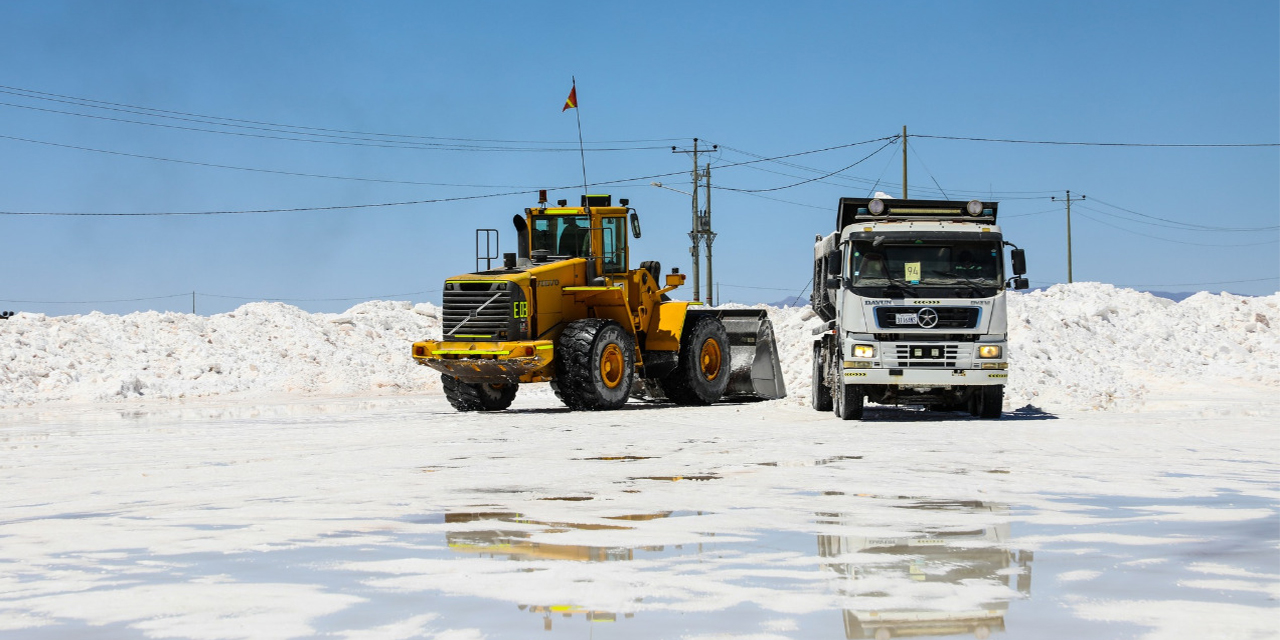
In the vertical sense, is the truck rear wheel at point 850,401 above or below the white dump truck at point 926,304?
below

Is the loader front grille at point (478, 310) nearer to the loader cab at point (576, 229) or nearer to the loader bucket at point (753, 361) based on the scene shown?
the loader cab at point (576, 229)

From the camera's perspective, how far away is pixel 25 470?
12.7 meters

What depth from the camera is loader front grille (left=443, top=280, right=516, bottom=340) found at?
21141mm

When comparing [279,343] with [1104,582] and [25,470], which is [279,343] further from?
[1104,582]

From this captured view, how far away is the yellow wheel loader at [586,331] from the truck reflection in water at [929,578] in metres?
13.1

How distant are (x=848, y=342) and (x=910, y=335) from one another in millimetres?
862

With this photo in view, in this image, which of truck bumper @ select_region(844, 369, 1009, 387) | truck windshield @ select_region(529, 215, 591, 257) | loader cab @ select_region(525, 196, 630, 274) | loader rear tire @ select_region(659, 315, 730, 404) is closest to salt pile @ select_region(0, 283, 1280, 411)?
loader rear tire @ select_region(659, 315, 730, 404)

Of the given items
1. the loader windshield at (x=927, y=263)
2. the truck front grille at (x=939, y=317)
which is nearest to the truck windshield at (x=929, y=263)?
the loader windshield at (x=927, y=263)

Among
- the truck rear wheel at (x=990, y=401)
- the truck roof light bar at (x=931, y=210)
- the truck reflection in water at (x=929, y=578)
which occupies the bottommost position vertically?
the truck reflection in water at (x=929, y=578)

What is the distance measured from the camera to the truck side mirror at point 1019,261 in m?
17.9

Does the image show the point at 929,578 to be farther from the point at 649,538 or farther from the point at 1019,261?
the point at 1019,261

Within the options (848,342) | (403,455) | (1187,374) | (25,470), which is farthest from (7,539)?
(1187,374)

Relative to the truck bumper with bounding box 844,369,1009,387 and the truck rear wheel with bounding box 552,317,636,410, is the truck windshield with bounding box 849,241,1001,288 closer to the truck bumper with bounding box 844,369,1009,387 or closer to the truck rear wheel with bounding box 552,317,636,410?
the truck bumper with bounding box 844,369,1009,387

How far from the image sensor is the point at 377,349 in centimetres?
3950
